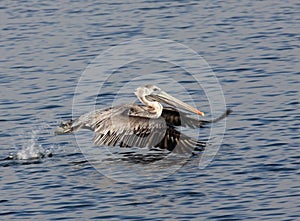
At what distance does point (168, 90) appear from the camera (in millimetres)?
18250

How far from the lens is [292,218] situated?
11000mm

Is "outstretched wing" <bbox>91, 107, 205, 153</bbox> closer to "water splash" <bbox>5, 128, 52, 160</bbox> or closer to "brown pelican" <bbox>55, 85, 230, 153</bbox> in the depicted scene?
"brown pelican" <bbox>55, 85, 230, 153</bbox>

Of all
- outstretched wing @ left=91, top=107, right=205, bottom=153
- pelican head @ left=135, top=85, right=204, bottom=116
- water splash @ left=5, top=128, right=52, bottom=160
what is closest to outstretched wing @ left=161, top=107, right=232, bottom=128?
pelican head @ left=135, top=85, right=204, bottom=116

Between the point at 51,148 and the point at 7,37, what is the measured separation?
914cm

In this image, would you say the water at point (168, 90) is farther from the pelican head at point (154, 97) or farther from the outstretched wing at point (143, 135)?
the pelican head at point (154, 97)

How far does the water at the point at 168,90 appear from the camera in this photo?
1184cm

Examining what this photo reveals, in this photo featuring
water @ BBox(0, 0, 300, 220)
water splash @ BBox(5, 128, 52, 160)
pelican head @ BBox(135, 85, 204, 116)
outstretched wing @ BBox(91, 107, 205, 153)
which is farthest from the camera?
pelican head @ BBox(135, 85, 204, 116)

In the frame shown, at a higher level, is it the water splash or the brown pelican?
the brown pelican

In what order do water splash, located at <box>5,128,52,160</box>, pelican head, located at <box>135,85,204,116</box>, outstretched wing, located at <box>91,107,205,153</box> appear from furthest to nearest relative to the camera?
pelican head, located at <box>135,85,204,116</box>
water splash, located at <box>5,128,52,160</box>
outstretched wing, located at <box>91,107,205,153</box>

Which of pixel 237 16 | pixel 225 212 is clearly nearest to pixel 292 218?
pixel 225 212

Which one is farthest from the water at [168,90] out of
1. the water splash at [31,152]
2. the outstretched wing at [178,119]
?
the outstretched wing at [178,119]

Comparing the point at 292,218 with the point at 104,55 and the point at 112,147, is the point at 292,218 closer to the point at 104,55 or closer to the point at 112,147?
the point at 112,147

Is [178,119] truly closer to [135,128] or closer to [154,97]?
[154,97]

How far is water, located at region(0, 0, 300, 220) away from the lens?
11.8 metres
